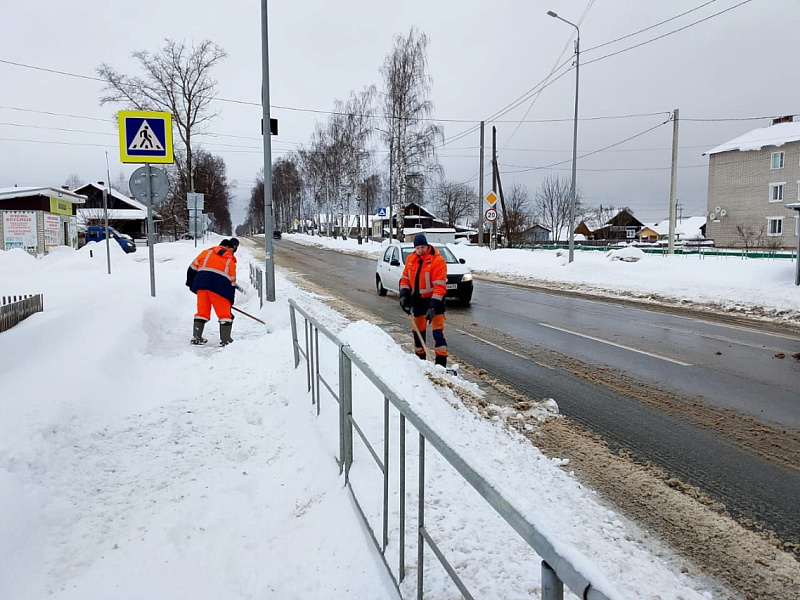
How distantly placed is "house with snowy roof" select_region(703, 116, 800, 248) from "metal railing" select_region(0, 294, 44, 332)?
46589mm

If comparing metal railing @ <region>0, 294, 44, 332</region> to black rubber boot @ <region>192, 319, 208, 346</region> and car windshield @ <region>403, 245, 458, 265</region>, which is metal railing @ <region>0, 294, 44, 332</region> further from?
car windshield @ <region>403, 245, 458, 265</region>

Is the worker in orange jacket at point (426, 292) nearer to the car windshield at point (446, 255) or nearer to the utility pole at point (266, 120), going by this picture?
the utility pole at point (266, 120)

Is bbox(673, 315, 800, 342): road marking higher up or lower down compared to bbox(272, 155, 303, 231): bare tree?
lower down

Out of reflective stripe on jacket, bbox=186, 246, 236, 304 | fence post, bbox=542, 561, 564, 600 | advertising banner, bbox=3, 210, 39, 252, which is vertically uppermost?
advertising banner, bbox=3, 210, 39, 252

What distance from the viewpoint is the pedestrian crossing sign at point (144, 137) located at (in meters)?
8.88

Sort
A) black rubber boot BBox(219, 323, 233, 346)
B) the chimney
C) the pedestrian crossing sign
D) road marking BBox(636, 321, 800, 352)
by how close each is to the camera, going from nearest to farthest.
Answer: black rubber boot BBox(219, 323, 233, 346) < road marking BBox(636, 321, 800, 352) < the pedestrian crossing sign < the chimney

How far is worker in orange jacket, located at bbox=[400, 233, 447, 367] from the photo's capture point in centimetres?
697

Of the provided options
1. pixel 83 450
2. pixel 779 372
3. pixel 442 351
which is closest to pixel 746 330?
pixel 779 372

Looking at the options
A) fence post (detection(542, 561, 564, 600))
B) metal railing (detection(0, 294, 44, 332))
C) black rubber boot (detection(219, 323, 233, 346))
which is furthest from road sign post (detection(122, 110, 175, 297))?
fence post (detection(542, 561, 564, 600))

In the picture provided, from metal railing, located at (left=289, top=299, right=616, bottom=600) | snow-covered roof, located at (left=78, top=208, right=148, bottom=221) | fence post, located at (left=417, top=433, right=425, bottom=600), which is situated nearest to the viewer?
metal railing, located at (left=289, top=299, right=616, bottom=600)

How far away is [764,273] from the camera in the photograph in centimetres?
1517

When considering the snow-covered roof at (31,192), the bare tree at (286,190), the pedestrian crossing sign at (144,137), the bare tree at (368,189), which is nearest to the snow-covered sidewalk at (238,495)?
the pedestrian crossing sign at (144,137)

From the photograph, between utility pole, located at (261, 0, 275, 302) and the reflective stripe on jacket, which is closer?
the reflective stripe on jacket

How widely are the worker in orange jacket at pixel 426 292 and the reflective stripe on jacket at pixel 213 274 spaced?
2.68 m
